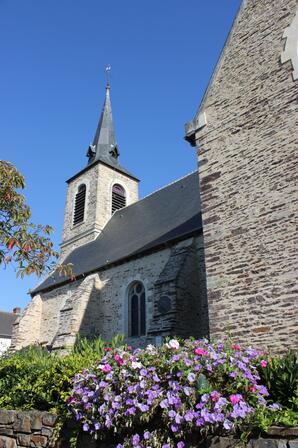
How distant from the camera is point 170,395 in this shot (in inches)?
141

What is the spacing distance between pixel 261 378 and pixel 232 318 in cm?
264

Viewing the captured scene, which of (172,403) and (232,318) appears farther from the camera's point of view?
(232,318)

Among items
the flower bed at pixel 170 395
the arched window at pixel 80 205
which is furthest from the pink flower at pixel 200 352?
the arched window at pixel 80 205

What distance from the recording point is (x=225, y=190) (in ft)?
24.5

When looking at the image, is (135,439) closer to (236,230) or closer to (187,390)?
(187,390)

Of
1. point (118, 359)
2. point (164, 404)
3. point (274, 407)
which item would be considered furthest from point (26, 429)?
point (274, 407)

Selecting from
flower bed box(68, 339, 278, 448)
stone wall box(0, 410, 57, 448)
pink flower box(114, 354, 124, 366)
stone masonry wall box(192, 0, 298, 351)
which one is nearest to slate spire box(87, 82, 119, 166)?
stone masonry wall box(192, 0, 298, 351)

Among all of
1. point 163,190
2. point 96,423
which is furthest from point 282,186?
point 163,190

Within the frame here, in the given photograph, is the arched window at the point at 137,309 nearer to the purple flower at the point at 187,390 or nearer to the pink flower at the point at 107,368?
the pink flower at the point at 107,368

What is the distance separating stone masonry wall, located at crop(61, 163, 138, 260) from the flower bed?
16394mm

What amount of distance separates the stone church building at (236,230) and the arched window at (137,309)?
36 mm

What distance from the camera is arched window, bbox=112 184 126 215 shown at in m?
22.6

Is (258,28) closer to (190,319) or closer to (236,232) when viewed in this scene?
(236,232)

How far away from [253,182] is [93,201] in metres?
15.7
